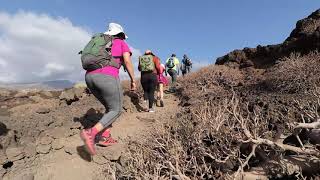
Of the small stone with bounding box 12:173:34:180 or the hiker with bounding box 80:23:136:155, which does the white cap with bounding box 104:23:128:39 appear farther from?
the small stone with bounding box 12:173:34:180

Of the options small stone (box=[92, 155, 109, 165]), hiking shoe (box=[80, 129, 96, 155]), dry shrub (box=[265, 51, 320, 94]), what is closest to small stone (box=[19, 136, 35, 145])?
small stone (box=[92, 155, 109, 165])

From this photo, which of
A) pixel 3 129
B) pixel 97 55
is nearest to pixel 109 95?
pixel 97 55

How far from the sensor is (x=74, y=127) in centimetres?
823

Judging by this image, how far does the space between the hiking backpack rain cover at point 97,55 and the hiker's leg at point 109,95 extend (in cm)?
17

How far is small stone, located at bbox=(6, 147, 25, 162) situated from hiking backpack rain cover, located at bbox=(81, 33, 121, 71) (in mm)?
1837

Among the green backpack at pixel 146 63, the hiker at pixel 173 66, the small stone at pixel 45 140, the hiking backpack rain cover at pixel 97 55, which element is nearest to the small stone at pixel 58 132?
the small stone at pixel 45 140

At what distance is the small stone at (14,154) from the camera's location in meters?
6.99

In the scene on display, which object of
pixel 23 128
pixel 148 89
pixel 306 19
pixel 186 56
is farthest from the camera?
pixel 186 56

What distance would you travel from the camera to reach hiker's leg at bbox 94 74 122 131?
6398 millimetres

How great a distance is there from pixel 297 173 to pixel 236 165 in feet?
2.83

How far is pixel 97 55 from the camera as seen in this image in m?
6.40

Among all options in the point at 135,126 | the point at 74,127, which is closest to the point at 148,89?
the point at 135,126

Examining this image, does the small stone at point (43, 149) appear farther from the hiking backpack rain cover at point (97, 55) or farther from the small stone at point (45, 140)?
the hiking backpack rain cover at point (97, 55)

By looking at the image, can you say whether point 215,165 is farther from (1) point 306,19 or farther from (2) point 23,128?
(1) point 306,19
